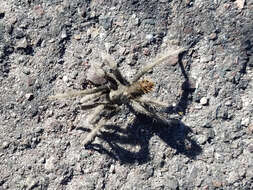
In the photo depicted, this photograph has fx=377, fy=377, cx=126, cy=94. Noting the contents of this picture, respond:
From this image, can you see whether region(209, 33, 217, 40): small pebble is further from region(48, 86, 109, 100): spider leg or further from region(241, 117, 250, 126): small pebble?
Result: region(48, 86, 109, 100): spider leg

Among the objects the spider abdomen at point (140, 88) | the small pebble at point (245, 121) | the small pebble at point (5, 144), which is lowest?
the small pebble at point (245, 121)

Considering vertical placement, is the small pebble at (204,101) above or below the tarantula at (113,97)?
below

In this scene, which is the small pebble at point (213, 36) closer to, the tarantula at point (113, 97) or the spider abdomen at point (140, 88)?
the tarantula at point (113, 97)

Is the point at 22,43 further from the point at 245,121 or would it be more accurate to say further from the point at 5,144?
the point at 245,121

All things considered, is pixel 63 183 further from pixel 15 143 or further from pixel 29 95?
pixel 29 95

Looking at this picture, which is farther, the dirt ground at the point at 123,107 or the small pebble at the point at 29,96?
the small pebble at the point at 29,96

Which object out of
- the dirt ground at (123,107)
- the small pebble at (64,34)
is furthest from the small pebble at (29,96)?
the small pebble at (64,34)

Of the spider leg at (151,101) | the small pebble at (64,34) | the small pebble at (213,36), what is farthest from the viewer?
the small pebble at (64,34)

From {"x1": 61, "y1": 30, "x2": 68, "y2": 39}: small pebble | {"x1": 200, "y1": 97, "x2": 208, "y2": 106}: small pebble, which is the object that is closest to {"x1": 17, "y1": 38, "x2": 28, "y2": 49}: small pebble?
{"x1": 61, "y1": 30, "x2": 68, "y2": 39}: small pebble
